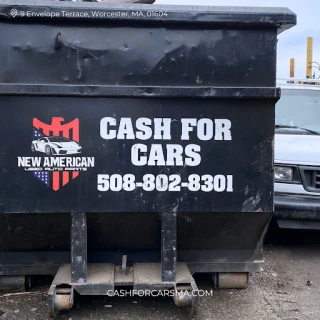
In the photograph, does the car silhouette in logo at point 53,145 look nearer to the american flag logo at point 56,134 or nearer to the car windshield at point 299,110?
the american flag logo at point 56,134

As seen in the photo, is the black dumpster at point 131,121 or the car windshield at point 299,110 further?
the car windshield at point 299,110

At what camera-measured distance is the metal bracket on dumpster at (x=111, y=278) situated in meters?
2.95

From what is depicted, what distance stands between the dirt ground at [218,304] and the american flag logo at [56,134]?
1057 millimetres

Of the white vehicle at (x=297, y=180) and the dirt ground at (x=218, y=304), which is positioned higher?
the white vehicle at (x=297, y=180)

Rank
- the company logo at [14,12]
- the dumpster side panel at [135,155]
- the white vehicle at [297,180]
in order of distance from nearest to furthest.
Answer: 1. the company logo at [14,12]
2. the dumpster side panel at [135,155]
3. the white vehicle at [297,180]

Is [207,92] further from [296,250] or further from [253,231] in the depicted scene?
[296,250]

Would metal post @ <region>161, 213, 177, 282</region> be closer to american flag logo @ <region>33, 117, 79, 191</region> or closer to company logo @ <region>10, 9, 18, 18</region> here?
american flag logo @ <region>33, 117, 79, 191</region>

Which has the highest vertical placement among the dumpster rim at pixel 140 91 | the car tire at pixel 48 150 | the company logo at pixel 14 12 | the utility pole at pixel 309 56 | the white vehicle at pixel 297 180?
the utility pole at pixel 309 56

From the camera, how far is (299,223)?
4.55 metres

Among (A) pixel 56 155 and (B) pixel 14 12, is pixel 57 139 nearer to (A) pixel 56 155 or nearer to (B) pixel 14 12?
(A) pixel 56 155

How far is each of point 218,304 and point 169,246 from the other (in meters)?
0.77

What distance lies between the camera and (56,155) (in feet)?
9.43

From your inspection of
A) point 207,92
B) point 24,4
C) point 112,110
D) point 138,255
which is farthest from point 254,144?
point 24,4

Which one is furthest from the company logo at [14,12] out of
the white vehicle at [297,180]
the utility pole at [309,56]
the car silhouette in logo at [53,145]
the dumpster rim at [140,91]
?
the utility pole at [309,56]
